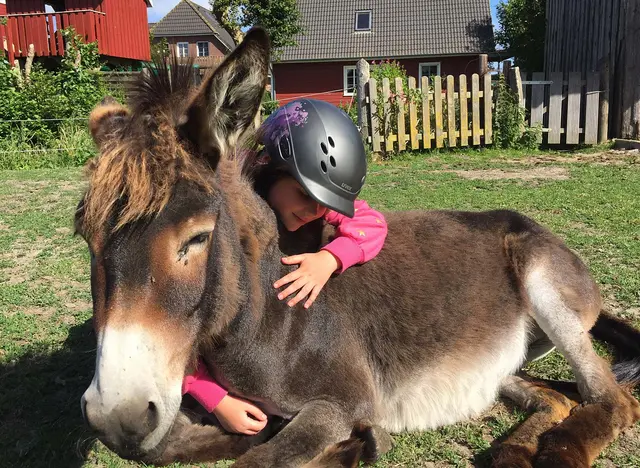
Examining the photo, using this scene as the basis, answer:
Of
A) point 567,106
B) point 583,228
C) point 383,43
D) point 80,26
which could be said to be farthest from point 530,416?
point 383,43

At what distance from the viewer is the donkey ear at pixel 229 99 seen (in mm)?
1962

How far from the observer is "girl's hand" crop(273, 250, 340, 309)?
2670mm

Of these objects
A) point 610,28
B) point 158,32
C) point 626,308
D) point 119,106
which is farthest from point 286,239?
point 158,32

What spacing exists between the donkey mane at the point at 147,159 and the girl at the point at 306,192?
19.9 inches

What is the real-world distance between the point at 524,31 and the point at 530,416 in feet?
101

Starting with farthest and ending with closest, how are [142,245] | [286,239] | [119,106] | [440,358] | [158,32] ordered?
[158,32]
[440,358]
[286,239]
[119,106]
[142,245]

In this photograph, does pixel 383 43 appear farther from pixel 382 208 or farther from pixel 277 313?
pixel 277 313

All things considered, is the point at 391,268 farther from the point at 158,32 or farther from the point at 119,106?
the point at 158,32

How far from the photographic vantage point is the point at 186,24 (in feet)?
173

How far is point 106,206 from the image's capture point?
1881 millimetres

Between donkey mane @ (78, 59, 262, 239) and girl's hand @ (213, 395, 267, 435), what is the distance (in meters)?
1.15

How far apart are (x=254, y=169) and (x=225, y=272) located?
2.58ft

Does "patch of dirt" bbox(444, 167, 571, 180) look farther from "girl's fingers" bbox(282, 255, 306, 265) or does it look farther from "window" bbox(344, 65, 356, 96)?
"window" bbox(344, 65, 356, 96)

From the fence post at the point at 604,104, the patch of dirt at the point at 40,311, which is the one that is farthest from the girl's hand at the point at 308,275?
the fence post at the point at 604,104
